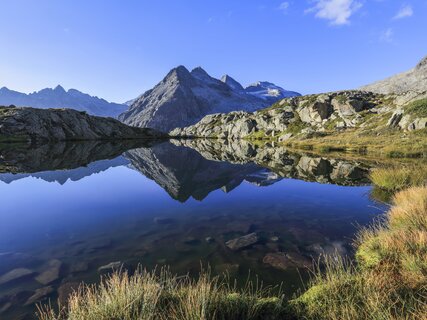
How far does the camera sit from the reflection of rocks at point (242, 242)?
15.4 metres

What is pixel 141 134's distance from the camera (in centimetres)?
17025

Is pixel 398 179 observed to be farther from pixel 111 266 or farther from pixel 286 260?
pixel 111 266

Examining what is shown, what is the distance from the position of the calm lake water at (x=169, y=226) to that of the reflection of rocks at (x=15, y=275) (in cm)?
5

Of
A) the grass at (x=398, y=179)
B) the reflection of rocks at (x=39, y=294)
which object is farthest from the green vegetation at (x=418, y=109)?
the reflection of rocks at (x=39, y=294)

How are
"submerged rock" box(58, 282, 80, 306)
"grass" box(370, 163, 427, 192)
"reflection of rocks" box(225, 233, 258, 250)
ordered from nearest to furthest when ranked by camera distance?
"submerged rock" box(58, 282, 80, 306)
"reflection of rocks" box(225, 233, 258, 250)
"grass" box(370, 163, 427, 192)

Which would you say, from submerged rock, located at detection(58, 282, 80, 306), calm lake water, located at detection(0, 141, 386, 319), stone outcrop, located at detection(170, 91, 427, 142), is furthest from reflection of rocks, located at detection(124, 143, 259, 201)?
stone outcrop, located at detection(170, 91, 427, 142)

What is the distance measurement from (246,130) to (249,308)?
6518 inches

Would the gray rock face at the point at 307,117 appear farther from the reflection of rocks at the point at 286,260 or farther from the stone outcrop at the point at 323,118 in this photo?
the reflection of rocks at the point at 286,260

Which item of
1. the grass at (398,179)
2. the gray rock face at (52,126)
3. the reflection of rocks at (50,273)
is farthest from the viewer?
the gray rock face at (52,126)

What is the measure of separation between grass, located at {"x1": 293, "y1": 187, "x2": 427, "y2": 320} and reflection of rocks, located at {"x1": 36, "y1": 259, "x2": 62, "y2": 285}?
993 centimetres

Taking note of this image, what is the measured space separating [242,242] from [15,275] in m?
10.7

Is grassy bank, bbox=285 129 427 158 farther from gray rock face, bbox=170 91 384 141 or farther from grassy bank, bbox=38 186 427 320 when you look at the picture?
grassy bank, bbox=38 186 427 320

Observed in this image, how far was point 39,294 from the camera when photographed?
10961mm

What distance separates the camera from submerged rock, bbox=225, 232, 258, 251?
15430mm
